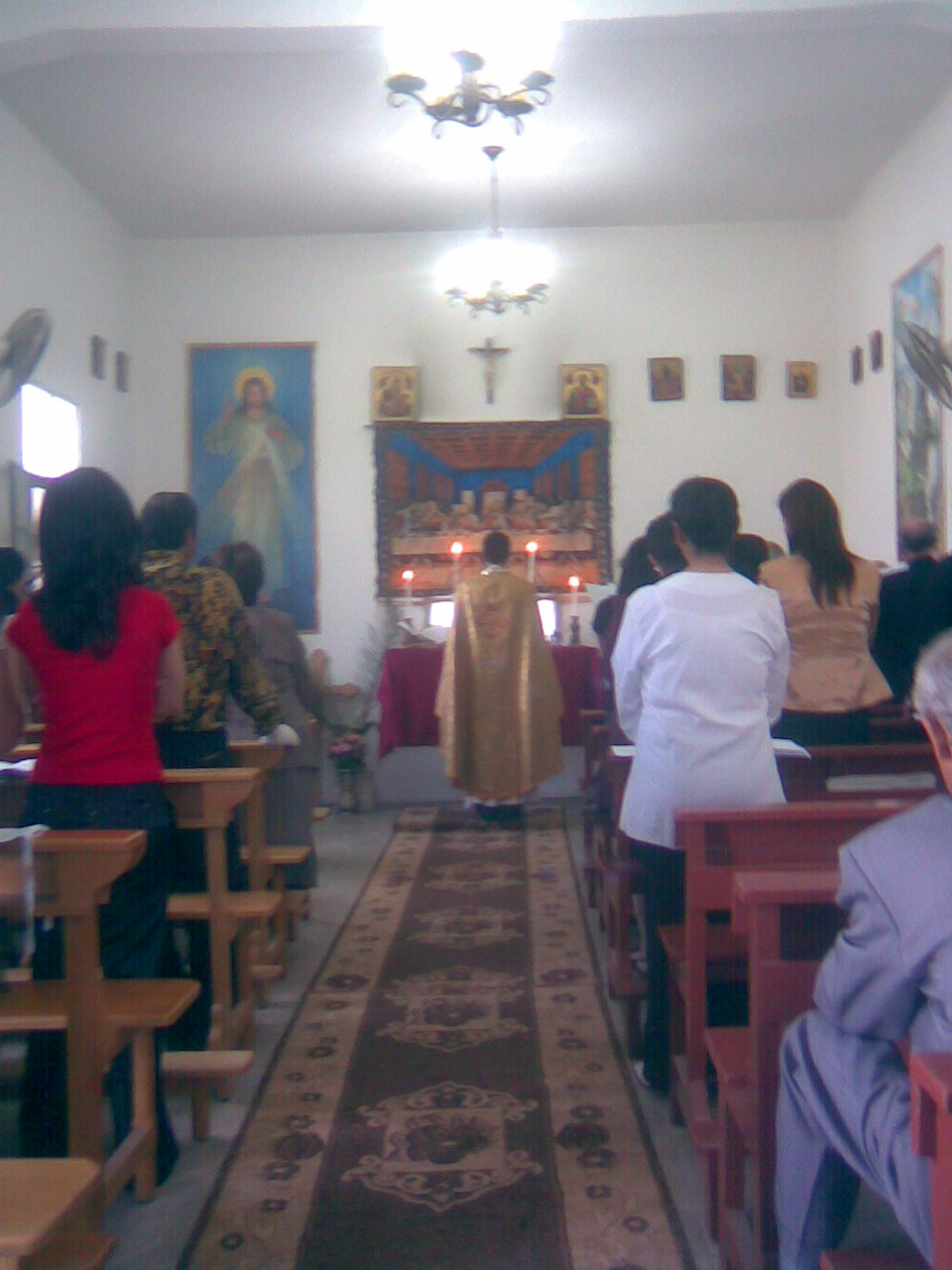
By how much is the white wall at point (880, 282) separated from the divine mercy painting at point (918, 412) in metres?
0.12

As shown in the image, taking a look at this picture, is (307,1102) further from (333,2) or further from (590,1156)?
(333,2)

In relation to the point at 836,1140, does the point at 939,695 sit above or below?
above

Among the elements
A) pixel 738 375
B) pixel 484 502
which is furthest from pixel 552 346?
pixel 738 375

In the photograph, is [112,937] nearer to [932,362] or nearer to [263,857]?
[263,857]

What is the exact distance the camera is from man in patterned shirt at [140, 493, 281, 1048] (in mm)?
3291

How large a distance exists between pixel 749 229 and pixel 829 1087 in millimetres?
8225

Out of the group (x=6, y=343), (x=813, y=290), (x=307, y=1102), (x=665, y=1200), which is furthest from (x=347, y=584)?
(x=665, y=1200)

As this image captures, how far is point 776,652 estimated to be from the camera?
3.00 metres

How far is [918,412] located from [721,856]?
5.31 meters

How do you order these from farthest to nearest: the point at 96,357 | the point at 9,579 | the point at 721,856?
the point at 96,357 → the point at 9,579 → the point at 721,856

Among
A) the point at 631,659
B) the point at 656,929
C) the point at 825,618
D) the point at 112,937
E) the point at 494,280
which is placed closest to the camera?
the point at 112,937

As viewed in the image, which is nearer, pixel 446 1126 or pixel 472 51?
pixel 446 1126

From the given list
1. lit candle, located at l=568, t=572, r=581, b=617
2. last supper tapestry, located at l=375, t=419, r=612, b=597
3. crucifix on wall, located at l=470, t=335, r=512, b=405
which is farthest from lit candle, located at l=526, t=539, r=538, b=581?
crucifix on wall, located at l=470, t=335, r=512, b=405

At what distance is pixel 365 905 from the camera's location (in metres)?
5.53
